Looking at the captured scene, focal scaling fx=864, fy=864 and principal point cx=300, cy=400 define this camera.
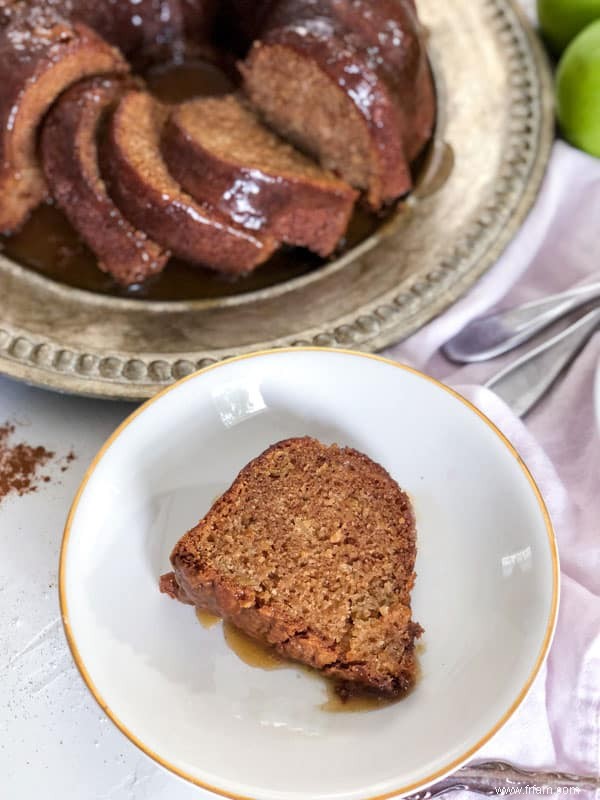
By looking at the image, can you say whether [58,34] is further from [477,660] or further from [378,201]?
[477,660]

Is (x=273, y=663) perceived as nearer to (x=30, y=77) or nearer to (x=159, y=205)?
(x=159, y=205)

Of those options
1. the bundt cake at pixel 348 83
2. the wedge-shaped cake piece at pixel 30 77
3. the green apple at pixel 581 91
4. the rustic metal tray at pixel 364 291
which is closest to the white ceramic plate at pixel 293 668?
the rustic metal tray at pixel 364 291

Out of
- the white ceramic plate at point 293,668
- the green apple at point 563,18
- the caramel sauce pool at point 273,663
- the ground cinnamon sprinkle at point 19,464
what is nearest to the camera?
the white ceramic plate at point 293,668

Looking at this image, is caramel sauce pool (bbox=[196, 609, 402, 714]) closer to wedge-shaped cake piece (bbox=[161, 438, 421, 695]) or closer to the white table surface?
wedge-shaped cake piece (bbox=[161, 438, 421, 695])

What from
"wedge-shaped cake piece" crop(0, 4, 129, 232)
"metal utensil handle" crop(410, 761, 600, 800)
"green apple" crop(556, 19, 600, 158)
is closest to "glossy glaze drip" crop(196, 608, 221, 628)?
"metal utensil handle" crop(410, 761, 600, 800)

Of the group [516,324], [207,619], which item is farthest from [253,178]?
[207,619]

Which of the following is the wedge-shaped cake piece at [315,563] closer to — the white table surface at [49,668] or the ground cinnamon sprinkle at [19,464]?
the white table surface at [49,668]
